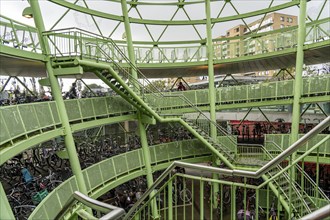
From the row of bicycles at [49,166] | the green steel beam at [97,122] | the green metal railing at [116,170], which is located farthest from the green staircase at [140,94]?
the row of bicycles at [49,166]

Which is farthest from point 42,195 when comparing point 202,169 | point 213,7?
point 213,7

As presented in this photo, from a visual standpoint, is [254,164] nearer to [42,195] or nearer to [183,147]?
[183,147]

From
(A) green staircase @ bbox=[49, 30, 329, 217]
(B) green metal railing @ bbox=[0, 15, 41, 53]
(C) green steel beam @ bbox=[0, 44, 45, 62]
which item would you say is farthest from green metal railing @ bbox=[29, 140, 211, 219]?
(B) green metal railing @ bbox=[0, 15, 41, 53]

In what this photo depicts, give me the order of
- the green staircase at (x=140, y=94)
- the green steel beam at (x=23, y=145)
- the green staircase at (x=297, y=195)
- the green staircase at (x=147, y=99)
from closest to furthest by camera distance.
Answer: the green staircase at (x=297, y=195)
the green steel beam at (x=23, y=145)
the green staircase at (x=147, y=99)
the green staircase at (x=140, y=94)

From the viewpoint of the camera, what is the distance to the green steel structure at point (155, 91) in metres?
9.10

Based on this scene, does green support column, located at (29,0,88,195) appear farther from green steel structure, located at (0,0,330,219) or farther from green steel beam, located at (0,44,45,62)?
green steel beam, located at (0,44,45,62)

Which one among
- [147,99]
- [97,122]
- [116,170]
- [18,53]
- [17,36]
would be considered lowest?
[116,170]

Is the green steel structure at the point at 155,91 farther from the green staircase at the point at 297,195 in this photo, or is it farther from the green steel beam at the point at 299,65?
the green staircase at the point at 297,195

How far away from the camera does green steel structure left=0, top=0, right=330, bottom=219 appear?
9.10 metres

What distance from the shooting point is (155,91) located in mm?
15430

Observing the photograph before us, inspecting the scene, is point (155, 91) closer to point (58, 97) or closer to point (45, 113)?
point (58, 97)

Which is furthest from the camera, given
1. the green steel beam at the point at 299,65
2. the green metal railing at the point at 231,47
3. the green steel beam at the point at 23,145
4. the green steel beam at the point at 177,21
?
the green metal railing at the point at 231,47

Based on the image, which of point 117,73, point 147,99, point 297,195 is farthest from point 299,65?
point 117,73

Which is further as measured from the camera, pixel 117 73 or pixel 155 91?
pixel 155 91
